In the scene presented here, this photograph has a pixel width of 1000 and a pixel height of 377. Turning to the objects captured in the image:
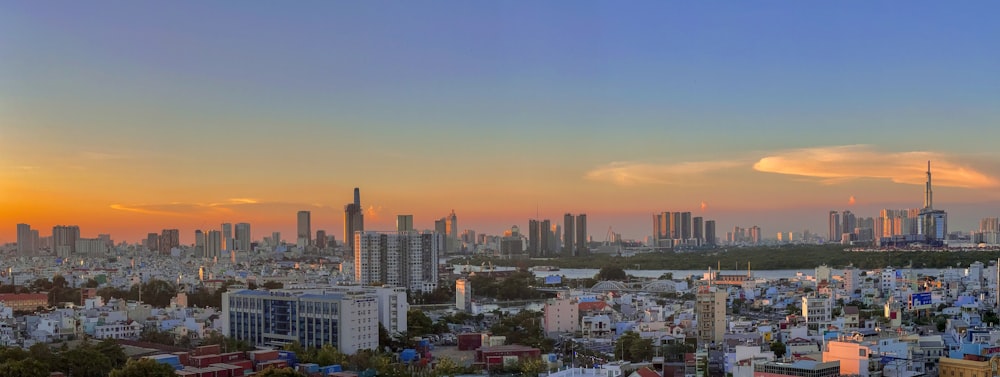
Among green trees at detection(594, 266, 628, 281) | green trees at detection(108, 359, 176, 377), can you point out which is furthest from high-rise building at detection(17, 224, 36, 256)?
green trees at detection(108, 359, 176, 377)

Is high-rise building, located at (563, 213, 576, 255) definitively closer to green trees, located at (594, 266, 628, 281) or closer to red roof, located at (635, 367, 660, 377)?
green trees, located at (594, 266, 628, 281)

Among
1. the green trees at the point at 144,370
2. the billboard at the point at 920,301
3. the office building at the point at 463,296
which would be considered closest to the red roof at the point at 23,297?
the office building at the point at 463,296

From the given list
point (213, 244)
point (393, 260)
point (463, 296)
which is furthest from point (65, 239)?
point (463, 296)

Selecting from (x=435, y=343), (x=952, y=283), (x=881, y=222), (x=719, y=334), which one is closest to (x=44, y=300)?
(x=435, y=343)

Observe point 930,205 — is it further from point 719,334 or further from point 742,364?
point 742,364

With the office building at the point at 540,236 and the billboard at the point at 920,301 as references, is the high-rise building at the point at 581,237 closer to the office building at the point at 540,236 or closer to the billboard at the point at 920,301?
the office building at the point at 540,236

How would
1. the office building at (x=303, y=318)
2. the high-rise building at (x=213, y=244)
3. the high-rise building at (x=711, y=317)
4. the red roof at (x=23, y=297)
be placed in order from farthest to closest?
1. the high-rise building at (x=213, y=244)
2. the red roof at (x=23, y=297)
3. the high-rise building at (x=711, y=317)
4. the office building at (x=303, y=318)
